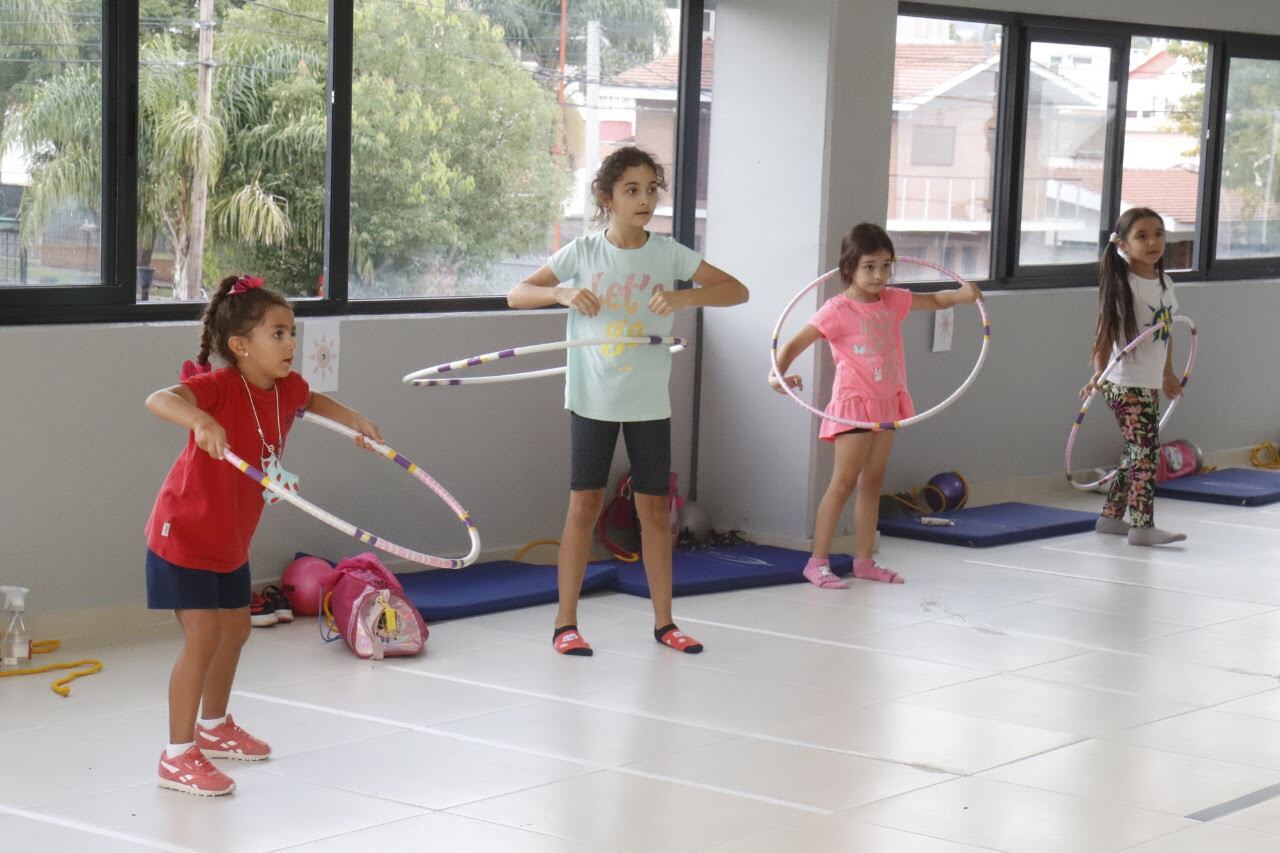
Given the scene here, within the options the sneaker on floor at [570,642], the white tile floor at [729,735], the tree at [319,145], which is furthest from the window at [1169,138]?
the sneaker on floor at [570,642]

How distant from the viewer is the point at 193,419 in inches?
152

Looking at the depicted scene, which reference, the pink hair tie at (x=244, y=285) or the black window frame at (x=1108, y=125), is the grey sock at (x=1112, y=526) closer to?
the black window frame at (x=1108, y=125)

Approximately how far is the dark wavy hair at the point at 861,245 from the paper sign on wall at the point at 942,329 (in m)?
1.54

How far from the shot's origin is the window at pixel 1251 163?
1024 centimetres

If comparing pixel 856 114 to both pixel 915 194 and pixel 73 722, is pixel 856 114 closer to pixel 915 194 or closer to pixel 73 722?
pixel 915 194

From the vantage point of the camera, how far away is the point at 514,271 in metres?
6.91

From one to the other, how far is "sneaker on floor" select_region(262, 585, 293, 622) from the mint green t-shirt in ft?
3.90

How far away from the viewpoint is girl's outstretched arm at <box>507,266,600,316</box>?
5199mm

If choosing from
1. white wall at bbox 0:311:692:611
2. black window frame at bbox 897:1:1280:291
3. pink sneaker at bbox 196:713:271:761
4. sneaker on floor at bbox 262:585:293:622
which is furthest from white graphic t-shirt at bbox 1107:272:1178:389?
pink sneaker at bbox 196:713:271:761

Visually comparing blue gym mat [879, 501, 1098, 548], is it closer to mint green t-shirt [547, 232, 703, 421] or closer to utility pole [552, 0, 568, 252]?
utility pole [552, 0, 568, 252]

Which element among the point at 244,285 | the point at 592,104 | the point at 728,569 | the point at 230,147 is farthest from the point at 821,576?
the point at 244,285

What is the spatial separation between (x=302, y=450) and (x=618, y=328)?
1.33 m

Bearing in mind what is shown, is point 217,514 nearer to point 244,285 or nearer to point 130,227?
point 244,285

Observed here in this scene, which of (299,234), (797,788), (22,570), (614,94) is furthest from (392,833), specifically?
(614,94)
